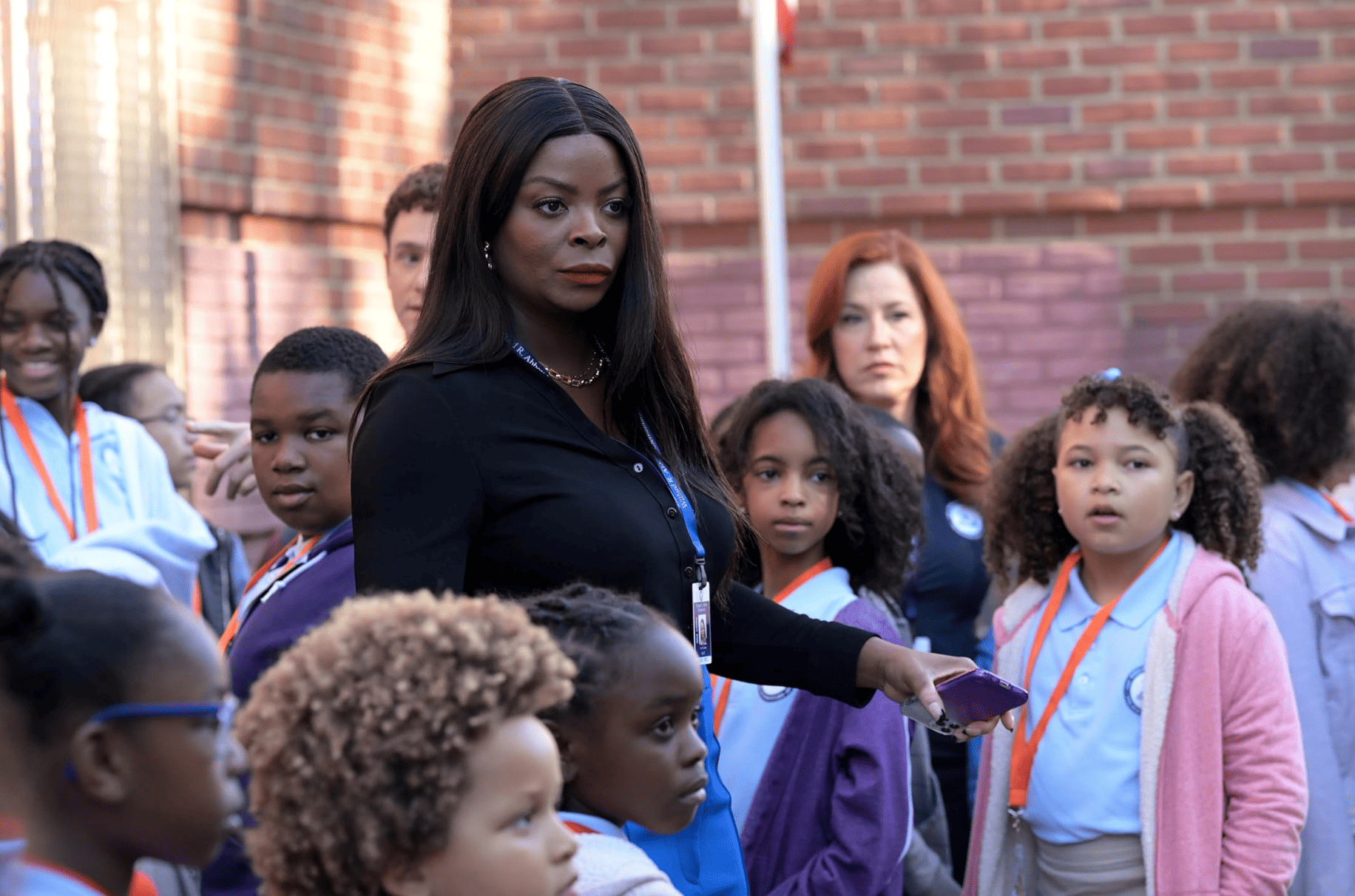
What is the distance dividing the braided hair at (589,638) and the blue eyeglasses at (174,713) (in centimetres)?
50

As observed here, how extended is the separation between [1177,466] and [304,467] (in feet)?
6.27

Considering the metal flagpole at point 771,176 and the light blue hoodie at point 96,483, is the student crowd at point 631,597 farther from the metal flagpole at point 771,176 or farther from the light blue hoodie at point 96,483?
the metal flagpole at point 771,176

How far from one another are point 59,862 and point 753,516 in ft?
7.12

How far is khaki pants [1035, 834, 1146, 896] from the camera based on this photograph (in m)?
3.07

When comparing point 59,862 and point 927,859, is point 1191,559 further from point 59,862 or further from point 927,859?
point 59,862

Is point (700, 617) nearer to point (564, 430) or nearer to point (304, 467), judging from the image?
point (564, 430)

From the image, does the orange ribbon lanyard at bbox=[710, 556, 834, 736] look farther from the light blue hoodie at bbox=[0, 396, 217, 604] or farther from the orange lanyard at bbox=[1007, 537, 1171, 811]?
the light blue hoodie at bbox=[0, 396, 217, 604]

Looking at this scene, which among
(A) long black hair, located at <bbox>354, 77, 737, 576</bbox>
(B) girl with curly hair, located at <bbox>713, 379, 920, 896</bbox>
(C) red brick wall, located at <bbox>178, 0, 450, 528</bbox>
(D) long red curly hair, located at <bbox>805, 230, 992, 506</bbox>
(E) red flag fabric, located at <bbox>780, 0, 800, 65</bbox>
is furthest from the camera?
(C) red brick wall, located at <bbox>178, 0, 450, 528</bbox>

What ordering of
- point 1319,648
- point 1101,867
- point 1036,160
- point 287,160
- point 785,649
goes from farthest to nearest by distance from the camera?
point 1036,160, point 287,160, point 1319,648, point 1101,867, point 785,649

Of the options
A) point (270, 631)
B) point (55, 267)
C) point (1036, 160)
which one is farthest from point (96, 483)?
point (1036, 160)

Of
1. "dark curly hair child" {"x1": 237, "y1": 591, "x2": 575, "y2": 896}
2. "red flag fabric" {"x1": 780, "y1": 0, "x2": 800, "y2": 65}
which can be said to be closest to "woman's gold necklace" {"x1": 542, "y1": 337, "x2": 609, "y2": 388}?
"dark curly hair child" {"x1": 237, "y1": 591, "x2": 575, "y2": 896}

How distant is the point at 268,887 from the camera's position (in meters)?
1.63

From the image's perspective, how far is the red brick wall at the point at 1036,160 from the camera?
6340 millimetres

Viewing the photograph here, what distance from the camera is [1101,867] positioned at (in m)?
3.09
